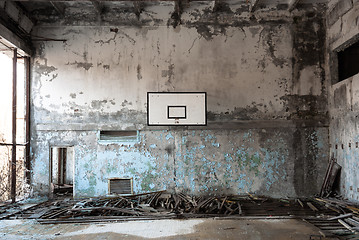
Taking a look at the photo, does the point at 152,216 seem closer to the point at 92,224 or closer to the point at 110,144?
the point at 92,224

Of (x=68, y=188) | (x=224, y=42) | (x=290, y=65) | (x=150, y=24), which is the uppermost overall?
(x=150, y=24)

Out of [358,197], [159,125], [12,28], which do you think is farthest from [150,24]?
[358,197]

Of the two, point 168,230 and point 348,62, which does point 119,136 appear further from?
point 348,62

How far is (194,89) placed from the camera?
788 cm

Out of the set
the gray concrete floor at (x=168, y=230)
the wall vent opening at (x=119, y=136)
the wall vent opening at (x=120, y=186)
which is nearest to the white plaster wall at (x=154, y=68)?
the wall vent opening at (x=119, y=136)

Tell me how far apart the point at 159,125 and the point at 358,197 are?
4.80 m

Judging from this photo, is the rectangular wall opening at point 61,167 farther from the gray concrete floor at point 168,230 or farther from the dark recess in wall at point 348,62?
the dark recess in wall at point 348,62

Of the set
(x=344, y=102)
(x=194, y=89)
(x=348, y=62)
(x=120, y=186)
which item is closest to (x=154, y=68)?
(x=194, y=89)

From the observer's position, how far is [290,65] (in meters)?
7.94

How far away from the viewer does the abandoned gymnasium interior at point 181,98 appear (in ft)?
24.7

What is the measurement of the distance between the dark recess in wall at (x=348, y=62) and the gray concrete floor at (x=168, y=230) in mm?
4422

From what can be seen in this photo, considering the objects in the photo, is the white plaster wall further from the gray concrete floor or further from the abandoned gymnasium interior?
the gray concrete floor

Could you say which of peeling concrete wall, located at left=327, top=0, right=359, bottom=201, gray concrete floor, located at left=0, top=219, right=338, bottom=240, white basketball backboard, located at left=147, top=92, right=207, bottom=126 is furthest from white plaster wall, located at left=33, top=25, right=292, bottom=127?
gray concrete floor, located at left=0, top=219, right=338, bottom=240

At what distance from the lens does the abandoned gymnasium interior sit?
754 centimetres
